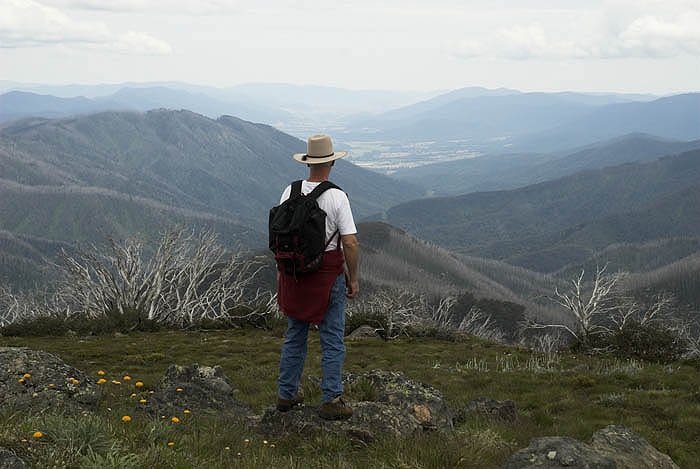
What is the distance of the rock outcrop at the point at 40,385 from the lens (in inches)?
272

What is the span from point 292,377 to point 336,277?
1.54 meters

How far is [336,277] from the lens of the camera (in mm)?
6918

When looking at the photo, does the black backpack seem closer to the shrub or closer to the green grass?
the green grass

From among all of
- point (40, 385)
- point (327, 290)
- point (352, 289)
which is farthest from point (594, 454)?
point (40, 385)

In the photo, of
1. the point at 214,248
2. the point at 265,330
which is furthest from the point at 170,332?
the point at 214,248

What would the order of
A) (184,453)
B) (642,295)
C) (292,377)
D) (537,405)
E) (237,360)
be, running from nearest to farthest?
(184,453) → (292,377) → (537,405) → (237,360) → (642,295)

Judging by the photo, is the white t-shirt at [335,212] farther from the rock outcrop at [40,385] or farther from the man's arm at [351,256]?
the rock outcrop at [40,385]

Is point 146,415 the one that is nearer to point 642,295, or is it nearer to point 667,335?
point 667,335

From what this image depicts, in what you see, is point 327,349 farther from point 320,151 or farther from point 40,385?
point 40,385

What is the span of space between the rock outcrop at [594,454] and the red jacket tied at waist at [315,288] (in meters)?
2.82

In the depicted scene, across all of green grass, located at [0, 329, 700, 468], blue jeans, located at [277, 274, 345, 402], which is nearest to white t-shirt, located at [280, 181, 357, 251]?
blue jeans, located at [277, 274, 345, 402]

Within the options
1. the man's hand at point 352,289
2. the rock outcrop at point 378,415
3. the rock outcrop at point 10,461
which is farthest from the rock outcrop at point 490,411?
the rock outcrop at point 10,461

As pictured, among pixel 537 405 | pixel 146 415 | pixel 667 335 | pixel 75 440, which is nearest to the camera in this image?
pixel 75 440

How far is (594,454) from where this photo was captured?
5.17 m
